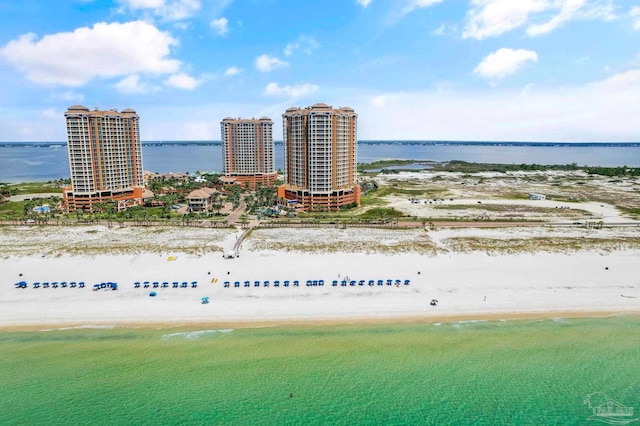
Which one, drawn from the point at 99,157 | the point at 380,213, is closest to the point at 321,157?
the point at 380,213

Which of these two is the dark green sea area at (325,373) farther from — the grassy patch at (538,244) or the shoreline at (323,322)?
the grassy patch at (538,244)

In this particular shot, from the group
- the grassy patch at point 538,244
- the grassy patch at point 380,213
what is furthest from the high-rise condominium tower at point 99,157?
the grassy patch at point 538,244

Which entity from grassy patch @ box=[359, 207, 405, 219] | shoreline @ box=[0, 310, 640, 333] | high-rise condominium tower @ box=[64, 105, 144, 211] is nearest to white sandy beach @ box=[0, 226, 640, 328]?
shoreline @ box=[0, 310, 640, 333]

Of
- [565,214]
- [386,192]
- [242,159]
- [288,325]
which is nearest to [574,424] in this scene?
[288,325]

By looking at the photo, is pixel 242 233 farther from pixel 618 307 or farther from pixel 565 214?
pixel 565 214

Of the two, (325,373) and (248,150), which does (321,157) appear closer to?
(248,150)

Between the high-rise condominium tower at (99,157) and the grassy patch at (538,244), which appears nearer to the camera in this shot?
the grassy patch at (538,244)
